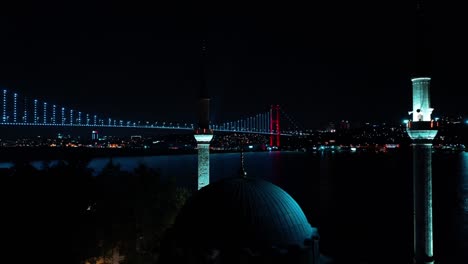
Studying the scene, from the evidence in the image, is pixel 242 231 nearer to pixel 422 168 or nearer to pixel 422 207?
pixel 422 207

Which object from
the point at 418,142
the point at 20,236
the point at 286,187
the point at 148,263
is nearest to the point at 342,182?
the point at 286,187

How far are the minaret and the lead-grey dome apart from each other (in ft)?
24.7

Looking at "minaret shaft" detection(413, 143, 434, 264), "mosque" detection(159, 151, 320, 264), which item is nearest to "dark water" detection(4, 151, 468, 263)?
"minaret shaft" detection(413, 143, 434, 264)

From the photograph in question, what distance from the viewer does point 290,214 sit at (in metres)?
7.90

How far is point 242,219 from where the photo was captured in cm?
771

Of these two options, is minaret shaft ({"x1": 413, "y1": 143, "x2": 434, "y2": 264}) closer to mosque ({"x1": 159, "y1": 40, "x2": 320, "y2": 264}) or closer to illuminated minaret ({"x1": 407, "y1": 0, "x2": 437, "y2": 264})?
illuminated minaret ({"x1": 407, "y1": 0, "x2": 437, "y2": 264})

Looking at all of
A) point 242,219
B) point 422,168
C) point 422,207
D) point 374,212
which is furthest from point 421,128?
point 374,212

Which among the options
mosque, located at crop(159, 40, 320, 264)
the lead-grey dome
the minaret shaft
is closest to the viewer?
mosque, located at crop(159, 40, 320, 264)

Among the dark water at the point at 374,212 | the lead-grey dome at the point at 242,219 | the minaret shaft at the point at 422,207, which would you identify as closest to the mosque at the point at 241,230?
the lead-grey dome at the point at 242,219

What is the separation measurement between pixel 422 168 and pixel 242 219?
9295mm

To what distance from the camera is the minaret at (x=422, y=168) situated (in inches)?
538

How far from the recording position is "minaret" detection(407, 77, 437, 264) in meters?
13.7

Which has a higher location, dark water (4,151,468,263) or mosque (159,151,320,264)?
mosque (159,151,320,264)

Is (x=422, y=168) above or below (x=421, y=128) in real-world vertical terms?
below
